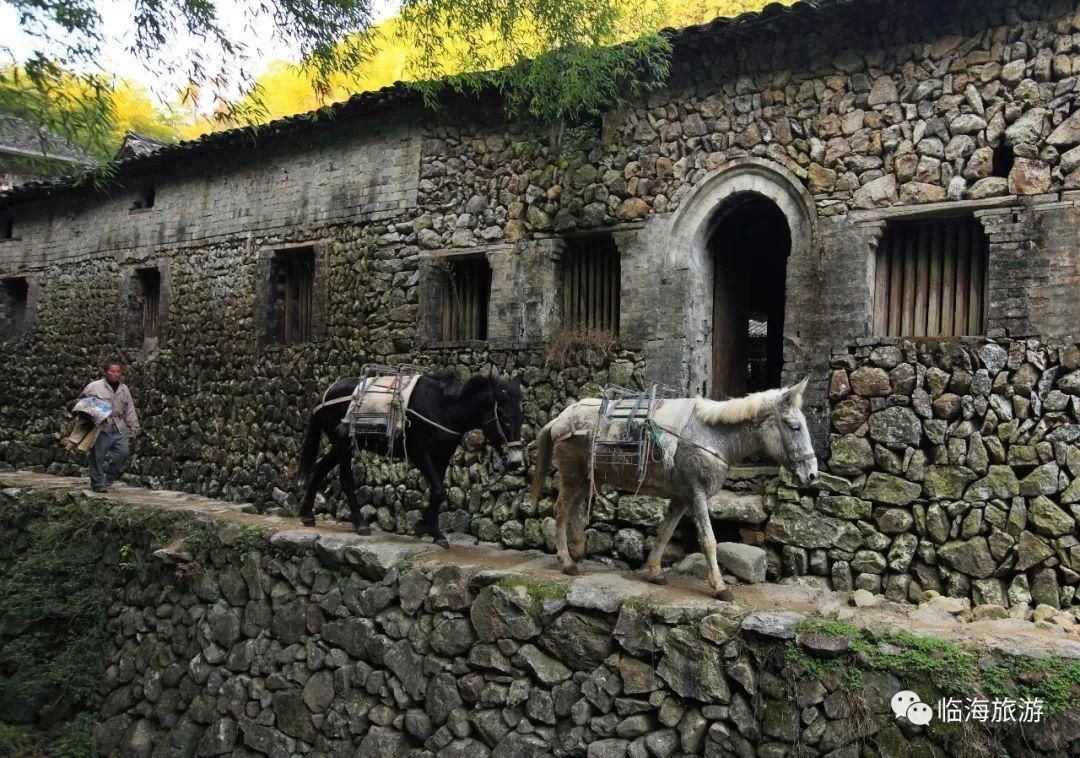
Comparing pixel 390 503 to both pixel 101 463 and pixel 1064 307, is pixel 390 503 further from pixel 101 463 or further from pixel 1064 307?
pixel 1064 307

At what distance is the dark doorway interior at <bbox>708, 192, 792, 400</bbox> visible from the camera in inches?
345

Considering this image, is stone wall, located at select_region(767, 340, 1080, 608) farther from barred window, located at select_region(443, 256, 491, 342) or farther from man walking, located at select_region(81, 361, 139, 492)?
man walking, located at select_region(81, 361, 139, 492)

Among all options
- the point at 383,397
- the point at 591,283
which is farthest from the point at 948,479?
the point at 383,397

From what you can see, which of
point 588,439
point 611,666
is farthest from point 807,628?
point 588,439

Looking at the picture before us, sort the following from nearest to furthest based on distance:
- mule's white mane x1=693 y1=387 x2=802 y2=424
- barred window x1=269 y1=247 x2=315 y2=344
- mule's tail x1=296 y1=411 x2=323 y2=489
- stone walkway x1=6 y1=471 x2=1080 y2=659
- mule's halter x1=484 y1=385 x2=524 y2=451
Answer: stone walkway x1=6 y1=471 x2=1080 y2=659 → mule's white mane x1=693 y1=387 x2=802 y2=424 → mule's halter x1=484 y1=385 x2=524 y2=451 → mule's tail x1=296 y1=411 x2=323 y2=489 → barred window x1=269 y1=247 x2=315 y2=344

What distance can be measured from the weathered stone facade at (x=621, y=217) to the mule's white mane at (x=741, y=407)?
182 cm

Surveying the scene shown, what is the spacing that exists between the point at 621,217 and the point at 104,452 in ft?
25.1

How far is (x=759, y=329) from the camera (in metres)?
17.8

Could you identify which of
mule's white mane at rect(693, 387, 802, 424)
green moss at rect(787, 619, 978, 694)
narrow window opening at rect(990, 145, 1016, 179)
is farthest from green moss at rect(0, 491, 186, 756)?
narrow window opening at rect(990, 145, 1016, 179)

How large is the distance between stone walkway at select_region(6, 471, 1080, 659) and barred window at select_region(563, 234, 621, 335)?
2.70m

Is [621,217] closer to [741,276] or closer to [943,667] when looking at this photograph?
[741,276]

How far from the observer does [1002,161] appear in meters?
6.85

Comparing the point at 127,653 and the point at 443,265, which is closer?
the point at 127,653

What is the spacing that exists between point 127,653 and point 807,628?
7280mm
